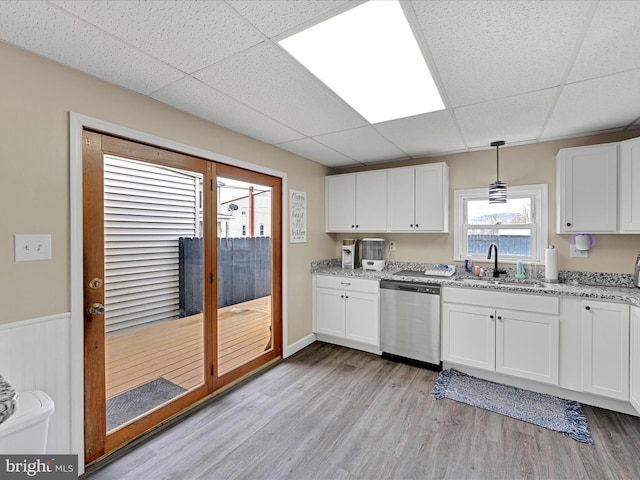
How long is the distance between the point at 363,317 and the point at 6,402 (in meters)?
2.92

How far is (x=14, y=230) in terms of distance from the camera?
1539mm

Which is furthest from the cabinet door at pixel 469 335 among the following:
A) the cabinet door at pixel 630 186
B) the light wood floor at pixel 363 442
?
the cabinet door at pixel 630 186

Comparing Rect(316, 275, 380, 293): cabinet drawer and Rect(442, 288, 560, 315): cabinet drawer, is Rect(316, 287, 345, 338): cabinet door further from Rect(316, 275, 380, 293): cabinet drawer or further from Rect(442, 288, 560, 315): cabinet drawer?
Rect(442, 288, 560, 315): cabinet drawer

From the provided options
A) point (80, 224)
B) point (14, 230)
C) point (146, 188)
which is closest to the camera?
point (14, 230)

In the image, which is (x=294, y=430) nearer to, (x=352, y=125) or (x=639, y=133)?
(x=352, y=125)

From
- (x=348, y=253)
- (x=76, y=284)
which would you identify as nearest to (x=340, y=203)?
(x=348, y=253)

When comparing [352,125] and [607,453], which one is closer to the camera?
[607,453]

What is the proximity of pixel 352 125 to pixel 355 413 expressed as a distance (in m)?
2.40

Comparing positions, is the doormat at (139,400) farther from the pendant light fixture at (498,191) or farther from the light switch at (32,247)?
the pendant light fixture at (498,191)

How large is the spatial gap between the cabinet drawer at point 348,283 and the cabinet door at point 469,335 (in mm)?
781

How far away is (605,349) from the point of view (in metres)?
2.33

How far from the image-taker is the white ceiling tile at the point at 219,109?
1.97 metres

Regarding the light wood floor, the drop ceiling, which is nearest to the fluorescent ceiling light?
the drop ceiling

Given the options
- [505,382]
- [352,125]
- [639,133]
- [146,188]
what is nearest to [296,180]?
[352,125]
